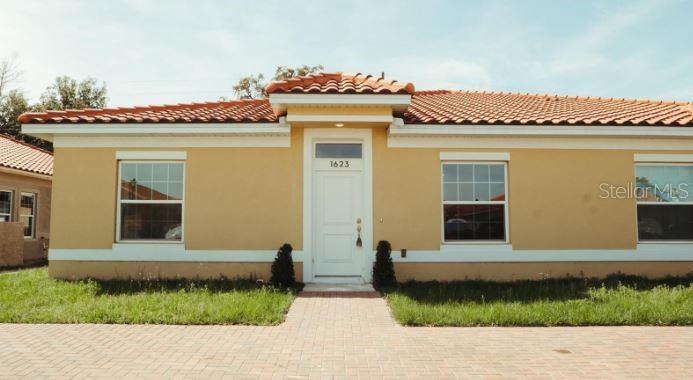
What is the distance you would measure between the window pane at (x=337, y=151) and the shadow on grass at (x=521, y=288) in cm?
276

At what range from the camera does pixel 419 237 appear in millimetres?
9758

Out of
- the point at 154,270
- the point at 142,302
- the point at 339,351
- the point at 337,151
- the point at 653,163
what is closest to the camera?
the point at 339,351

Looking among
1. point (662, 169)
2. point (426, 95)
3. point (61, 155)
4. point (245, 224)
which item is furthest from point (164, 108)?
point (662, 169)

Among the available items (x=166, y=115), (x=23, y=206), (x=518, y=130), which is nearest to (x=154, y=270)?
(x=166, y=115)

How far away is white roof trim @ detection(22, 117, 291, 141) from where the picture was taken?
9555mm

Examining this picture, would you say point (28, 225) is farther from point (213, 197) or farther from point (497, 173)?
point (497, 173)

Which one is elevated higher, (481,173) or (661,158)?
(661,158)

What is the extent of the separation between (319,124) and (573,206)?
17.7ft

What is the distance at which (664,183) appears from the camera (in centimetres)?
Answer: 1030

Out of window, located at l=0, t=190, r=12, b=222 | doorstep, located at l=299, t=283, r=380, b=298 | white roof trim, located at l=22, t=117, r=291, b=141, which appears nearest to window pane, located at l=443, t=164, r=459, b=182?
doorstep, located at l=299, t=283, r=380, b=298

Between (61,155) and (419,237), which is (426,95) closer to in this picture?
(419,237)

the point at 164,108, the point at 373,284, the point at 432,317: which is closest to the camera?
the point at 432,317

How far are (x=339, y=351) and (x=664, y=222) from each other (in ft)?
27.7

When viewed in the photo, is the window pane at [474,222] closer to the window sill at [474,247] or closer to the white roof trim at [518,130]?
the window sill at [474,247]
